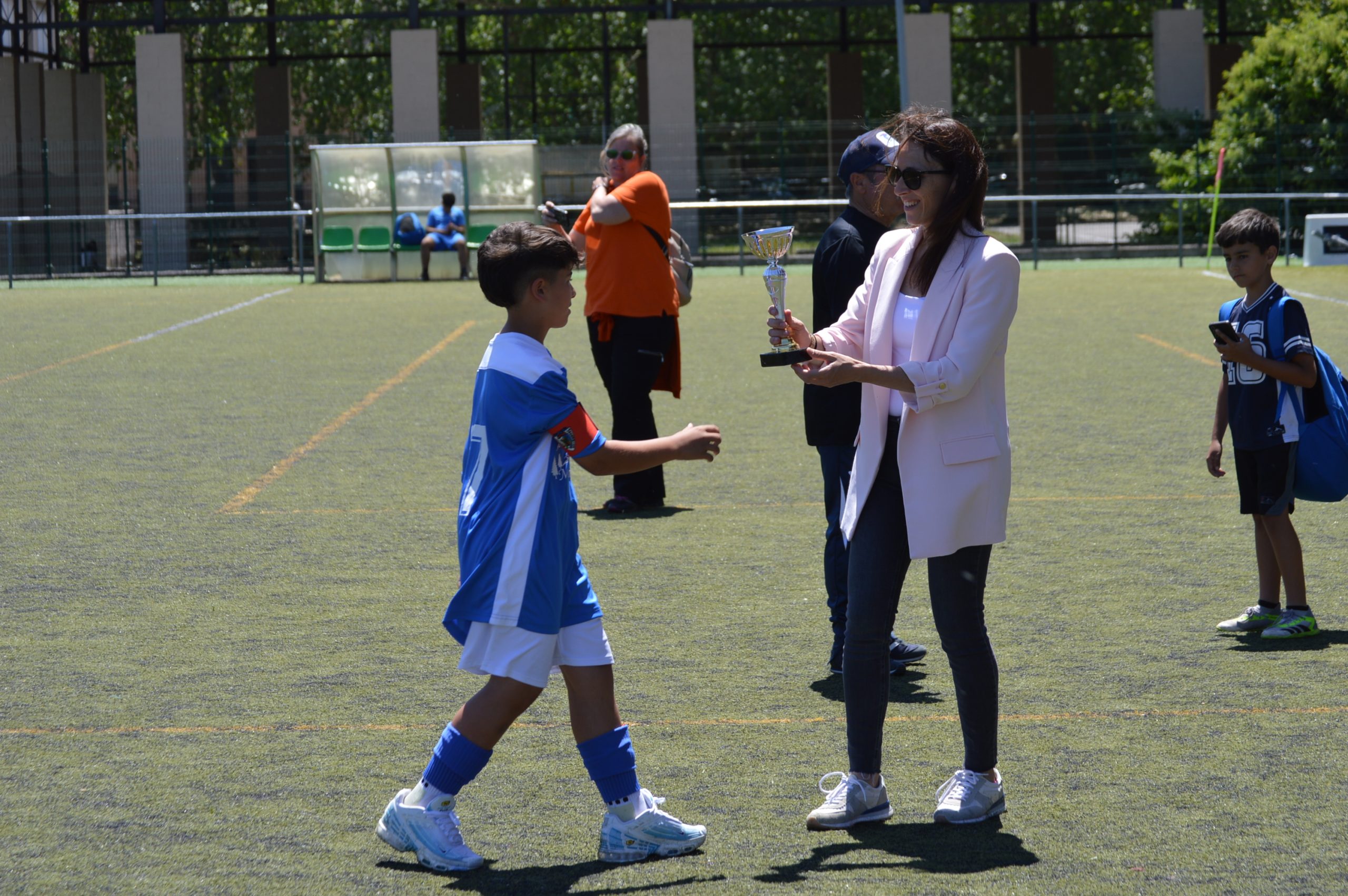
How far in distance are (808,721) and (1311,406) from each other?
88.5 inches

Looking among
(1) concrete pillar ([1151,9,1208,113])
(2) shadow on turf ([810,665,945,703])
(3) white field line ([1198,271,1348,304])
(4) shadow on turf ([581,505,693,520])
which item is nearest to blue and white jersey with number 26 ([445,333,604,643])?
(2) shadow on turf ([810,665,945,703])

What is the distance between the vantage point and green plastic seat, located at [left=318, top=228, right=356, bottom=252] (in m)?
26.1

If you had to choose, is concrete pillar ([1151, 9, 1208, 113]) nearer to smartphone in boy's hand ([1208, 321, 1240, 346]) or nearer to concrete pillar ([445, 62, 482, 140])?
concrete pillar ([445, 62, 482, 140])

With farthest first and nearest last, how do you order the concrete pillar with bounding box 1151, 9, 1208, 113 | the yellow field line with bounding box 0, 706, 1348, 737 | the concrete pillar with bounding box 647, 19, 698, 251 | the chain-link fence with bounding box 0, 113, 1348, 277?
the concrete pillar with bounding box 1151, 9, 1208, 113
the concrete pillar with bounding box 647, 19, 698, 251
the chain-link fence with bounding box 0, 113, 1348, 277
the yellow field line with bounding box 0, 706, 1348, 737

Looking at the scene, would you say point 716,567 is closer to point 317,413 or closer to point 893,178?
point 893,178

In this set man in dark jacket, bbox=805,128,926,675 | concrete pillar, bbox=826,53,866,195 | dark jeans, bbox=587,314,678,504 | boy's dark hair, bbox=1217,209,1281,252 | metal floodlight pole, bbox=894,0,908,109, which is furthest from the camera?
concrete pillar, bbox=826,53,866,195

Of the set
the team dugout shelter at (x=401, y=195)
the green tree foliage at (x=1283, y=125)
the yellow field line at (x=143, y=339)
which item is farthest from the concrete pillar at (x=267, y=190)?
the green tree foliage at (x=1283, y=125)

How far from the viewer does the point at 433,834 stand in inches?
150

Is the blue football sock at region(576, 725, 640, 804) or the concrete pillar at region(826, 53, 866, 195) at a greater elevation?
the concrete pillar at region(826, 53, 866, 195)

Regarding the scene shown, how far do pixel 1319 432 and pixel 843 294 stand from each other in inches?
74.2

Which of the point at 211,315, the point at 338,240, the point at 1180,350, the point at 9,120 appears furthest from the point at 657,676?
the point at 9,120

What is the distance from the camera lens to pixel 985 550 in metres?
4.04

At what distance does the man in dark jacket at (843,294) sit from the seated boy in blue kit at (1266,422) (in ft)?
4.63

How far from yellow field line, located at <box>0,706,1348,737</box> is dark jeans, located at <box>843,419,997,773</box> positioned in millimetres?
849
